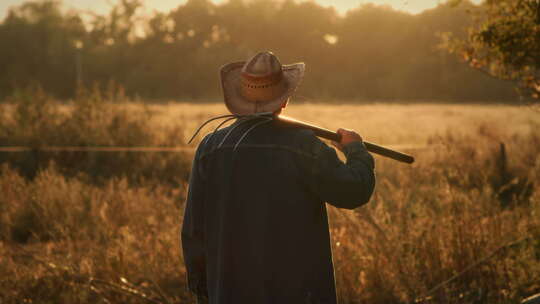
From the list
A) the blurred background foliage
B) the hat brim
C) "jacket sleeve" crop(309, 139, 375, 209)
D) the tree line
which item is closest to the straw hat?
the hat brim

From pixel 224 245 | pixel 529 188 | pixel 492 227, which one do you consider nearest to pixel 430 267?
pixel 492 227

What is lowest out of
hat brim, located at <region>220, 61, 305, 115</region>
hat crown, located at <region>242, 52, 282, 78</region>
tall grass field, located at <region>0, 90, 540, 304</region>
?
tall grass field, located at <region>0, 90, 540, 304</region>

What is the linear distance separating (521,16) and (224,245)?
3448 mm

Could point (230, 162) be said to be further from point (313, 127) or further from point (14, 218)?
point (14, 218)

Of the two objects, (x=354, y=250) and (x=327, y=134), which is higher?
(x=327, y=134)

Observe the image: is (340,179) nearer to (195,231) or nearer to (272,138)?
(272,138)

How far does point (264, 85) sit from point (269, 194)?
43cm

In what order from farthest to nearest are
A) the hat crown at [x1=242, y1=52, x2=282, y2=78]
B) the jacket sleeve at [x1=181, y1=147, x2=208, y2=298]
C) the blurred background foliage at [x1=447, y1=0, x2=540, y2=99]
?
the blurred background foliage at [x1=447, y1=0, x2=540, y2=99], the jacket sleeve at [x1=181, y1=147, x2=208, y2=298], the hat crown at [x1=242, y1=52, x2=282, y2=78]

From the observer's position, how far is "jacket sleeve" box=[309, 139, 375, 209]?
80.3 inches

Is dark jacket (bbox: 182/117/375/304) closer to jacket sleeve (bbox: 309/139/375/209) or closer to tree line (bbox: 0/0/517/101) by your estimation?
jacket sleeve (bbox: 309/139/375/209)

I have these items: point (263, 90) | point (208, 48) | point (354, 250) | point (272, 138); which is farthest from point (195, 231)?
point (208, 48)

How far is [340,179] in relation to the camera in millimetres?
2033

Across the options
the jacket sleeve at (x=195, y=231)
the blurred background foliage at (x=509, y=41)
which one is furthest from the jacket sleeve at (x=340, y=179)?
the blurred background foliage at (x=509, y=41)

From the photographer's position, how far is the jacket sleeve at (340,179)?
6.69 ft
